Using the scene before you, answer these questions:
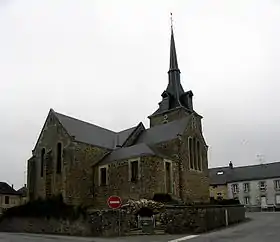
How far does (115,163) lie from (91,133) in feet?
20.8

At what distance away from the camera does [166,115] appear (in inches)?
1877

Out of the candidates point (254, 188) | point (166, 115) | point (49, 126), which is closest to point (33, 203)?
point (49, 126)

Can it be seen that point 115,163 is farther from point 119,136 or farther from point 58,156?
point 119,136

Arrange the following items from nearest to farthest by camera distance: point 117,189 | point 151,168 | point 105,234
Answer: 1. point 105,234
2. point 151,168
3. point 117,189

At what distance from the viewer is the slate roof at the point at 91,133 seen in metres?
35.6

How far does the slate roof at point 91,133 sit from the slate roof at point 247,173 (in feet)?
99.3

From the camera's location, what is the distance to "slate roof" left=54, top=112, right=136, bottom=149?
35562 millimetres

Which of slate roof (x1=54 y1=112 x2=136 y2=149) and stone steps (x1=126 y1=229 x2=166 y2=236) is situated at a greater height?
slate roof (x1=54 y1=112 x2=136 y2=149)

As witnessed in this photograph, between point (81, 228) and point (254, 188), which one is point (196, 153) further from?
point (254, 188)

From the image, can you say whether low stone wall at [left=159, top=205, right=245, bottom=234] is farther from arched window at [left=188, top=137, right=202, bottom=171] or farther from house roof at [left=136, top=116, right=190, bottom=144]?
house roof at [left=136, top=116, right=190, bottom=144]

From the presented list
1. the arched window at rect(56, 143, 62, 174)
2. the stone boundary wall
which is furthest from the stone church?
the stone boundary wall

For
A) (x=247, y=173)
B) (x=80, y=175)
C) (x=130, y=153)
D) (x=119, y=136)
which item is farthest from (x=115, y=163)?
(x=247, y=173)

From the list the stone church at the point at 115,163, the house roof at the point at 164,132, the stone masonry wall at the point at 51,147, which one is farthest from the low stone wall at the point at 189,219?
the stone masonry wall at the point at 51,147

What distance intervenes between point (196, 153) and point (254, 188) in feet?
99.3
